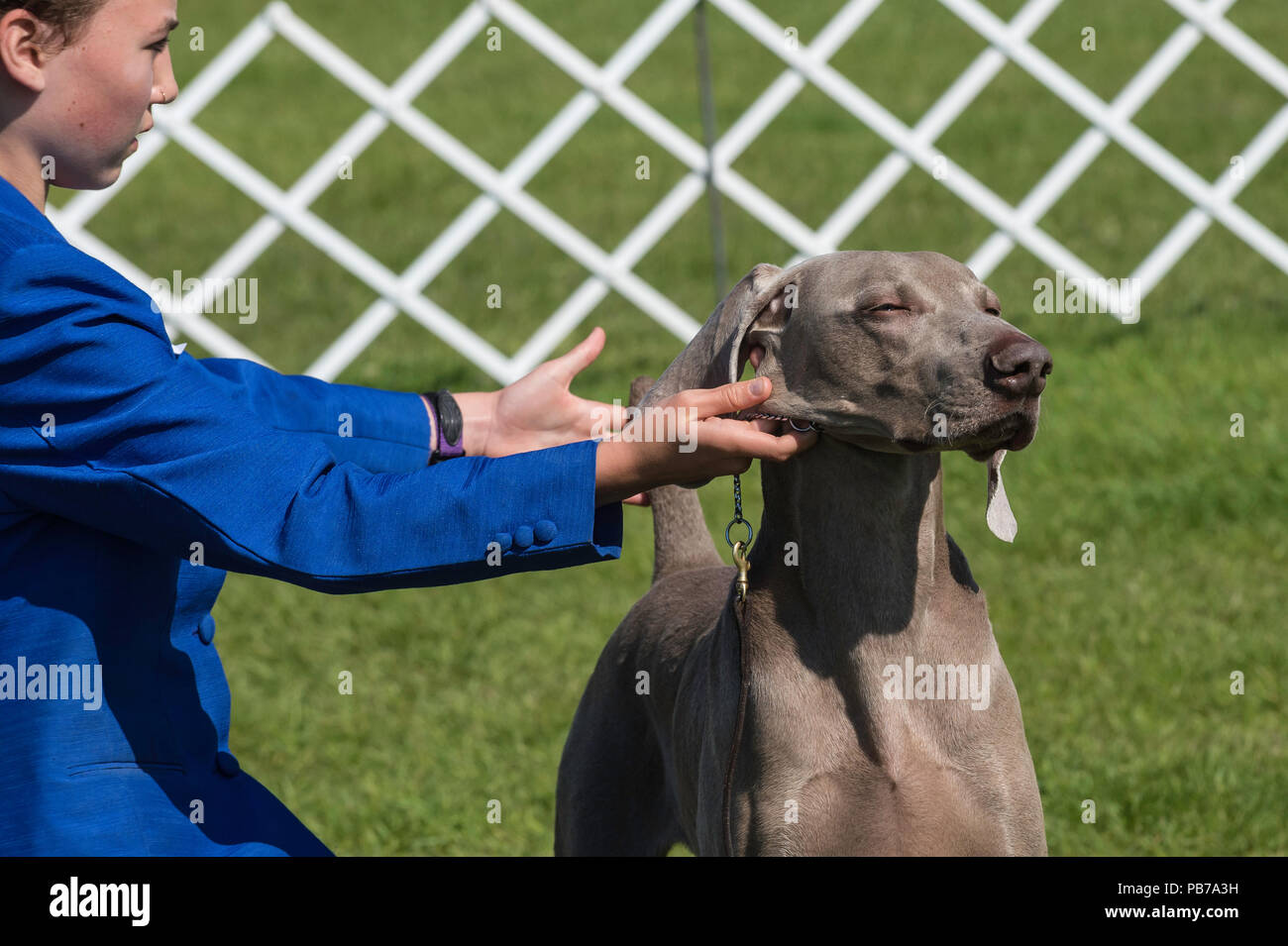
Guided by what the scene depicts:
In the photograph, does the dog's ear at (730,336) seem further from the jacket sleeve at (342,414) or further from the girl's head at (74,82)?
the girl's head at (74,82)

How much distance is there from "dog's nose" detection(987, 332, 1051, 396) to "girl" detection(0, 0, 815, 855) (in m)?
0.29

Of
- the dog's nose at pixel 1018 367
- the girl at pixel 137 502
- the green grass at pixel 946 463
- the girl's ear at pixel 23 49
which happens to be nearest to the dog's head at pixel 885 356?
the dog's nose at pixel 1018 367

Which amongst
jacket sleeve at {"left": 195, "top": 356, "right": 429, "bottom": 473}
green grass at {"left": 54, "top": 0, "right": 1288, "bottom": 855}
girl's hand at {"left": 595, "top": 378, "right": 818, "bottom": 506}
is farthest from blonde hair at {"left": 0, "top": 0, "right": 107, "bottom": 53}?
green grass at {"left": 54, "top": 0, "right": 1288, "bottom": 855}

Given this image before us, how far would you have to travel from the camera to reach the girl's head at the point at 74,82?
1.98 metres

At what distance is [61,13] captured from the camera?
1.98 meters

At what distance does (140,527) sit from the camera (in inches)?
78.2

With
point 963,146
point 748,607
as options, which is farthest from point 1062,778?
point 963,146

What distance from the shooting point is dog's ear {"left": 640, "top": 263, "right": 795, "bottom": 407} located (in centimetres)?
249

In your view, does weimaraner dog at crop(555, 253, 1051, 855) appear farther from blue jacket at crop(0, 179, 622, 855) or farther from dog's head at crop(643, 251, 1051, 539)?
blue jacket at crop(0, 179, 622, 855)

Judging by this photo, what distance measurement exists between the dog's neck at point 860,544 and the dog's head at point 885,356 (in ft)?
0.26

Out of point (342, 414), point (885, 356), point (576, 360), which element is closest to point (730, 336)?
point (885, 356)

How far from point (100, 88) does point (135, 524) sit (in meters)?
0.55

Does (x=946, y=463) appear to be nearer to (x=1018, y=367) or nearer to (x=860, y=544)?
(x=860, y=544)
